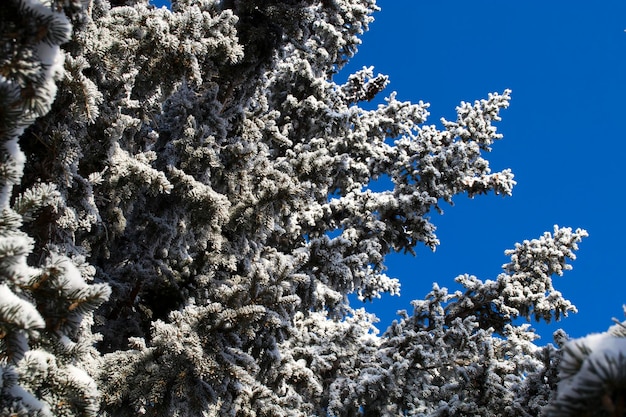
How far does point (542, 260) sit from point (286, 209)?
6207 mm

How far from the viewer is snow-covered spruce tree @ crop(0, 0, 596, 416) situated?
3006mm

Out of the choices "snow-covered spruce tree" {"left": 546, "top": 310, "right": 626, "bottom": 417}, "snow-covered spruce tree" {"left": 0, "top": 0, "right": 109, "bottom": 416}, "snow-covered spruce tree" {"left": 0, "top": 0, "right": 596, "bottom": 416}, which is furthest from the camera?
Answer: "snow-covered spruce tree" {"left": 0, "top": 0, "right": 596, "bottom": 416}

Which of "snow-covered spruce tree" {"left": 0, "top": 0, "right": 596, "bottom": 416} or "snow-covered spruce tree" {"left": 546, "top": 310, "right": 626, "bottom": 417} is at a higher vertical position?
"snow-covered spruce tree" {"left": 0, "top": 0, "right": 596, "bottom": 416}

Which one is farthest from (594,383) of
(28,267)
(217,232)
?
(217,232)

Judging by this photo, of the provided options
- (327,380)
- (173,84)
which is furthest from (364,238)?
(173,84)

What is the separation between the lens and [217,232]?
6793mm

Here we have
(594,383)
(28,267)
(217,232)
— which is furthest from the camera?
(217,232)

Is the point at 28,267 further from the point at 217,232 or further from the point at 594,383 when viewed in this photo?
the point at 217,232

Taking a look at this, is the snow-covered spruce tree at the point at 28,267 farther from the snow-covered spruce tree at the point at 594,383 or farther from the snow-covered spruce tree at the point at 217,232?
the snow-covered spruce tree at the point at 594,383

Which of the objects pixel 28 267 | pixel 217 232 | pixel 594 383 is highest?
pixel 217 232

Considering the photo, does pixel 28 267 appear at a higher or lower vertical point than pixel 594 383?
lower

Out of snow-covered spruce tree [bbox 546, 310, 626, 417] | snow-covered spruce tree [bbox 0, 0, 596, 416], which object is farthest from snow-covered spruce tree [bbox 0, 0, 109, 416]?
snow-covered spruce tree [bbox 546, 310, 626, 417]

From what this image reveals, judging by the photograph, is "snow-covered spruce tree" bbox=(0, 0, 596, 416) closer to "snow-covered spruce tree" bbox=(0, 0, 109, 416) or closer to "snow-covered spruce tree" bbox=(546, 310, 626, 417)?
"snow-covered spruce tree" bbox=(0, 0, 109, 416)

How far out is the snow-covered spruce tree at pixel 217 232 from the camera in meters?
3.01
